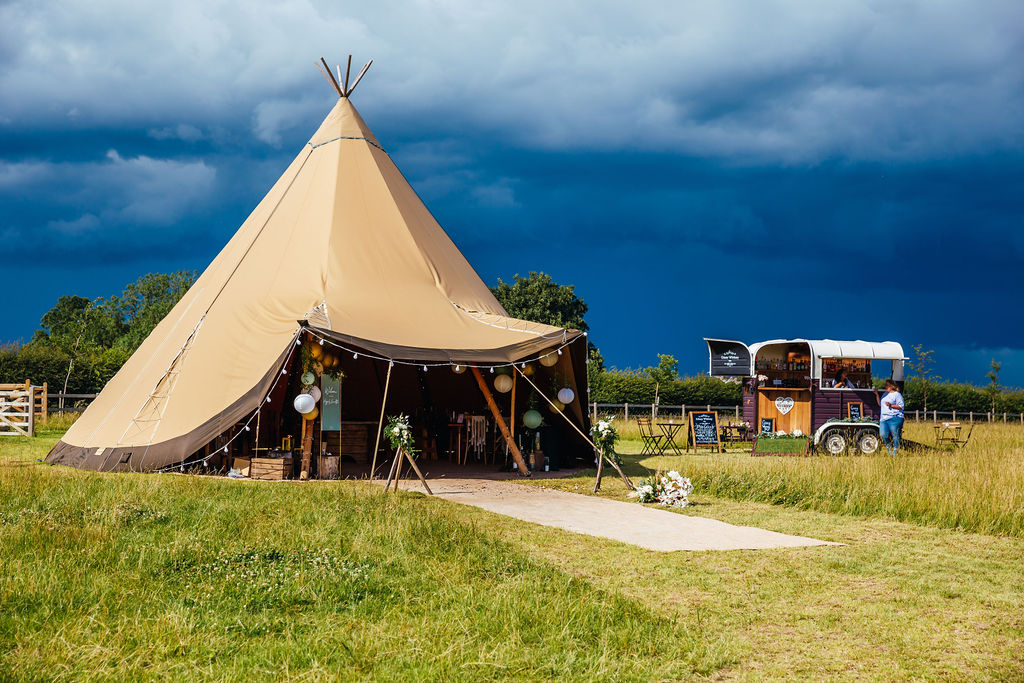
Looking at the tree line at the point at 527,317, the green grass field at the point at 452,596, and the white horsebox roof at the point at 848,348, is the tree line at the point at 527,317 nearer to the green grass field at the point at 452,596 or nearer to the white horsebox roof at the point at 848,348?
the white horsebox roof at the point at 848,348

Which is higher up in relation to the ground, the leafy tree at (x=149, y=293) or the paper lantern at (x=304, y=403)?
the leafy tree at (x=149, y=293)

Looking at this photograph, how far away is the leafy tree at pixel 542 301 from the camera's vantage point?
3872cm

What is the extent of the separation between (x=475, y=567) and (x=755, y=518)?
4.14 meters

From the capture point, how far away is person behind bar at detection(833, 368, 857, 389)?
17328mm

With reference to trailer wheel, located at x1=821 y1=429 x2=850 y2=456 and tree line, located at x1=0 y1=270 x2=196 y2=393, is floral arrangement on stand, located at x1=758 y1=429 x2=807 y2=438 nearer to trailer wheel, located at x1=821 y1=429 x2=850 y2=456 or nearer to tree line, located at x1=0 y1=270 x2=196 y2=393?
trailer wheel, located at x1=821 y1=429 x2=850 y2=456

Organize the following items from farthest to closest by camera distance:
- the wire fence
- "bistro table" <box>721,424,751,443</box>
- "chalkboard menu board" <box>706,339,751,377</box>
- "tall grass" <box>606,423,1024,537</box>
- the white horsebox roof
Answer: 1. the wire fence
2. "bistro table" <box>721,424,751,443</box>
3. "chalkboard menu board" <box>706,339,751,377</box>
4. the white horsebox roof
5. "tall grass" <box>606,423,1024,537</box>

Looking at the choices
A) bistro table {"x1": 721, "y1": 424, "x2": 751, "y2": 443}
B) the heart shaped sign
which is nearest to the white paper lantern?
bistro table {"x1": 721, "y1": 424, "x2": 751, "y2": 443}

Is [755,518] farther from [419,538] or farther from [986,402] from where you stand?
[986,402]

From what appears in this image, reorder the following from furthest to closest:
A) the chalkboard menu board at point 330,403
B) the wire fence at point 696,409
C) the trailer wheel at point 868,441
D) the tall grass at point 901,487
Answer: the wire fence at point 696,409 → the trailer wheel at point 868,441 → the chalkboard menu board at point 330,403 → the tall grass at point 901,487

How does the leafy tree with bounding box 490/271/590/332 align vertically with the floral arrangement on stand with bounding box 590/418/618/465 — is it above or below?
above

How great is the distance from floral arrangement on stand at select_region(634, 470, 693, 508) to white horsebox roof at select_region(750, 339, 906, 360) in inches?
338

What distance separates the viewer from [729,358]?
1802 cm

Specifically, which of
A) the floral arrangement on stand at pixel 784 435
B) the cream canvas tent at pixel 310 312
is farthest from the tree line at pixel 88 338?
the floral arrangement on stand at pixel 784 435

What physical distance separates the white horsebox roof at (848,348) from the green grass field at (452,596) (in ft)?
30.4
